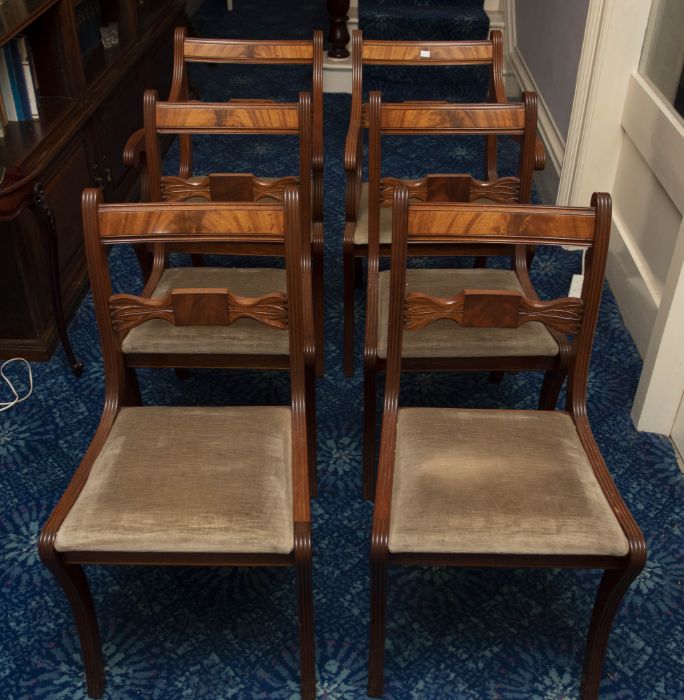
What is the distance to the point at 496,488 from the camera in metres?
1.45

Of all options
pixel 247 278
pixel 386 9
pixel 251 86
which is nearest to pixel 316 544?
pixel 247 278

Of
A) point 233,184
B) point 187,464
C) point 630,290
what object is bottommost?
point 630,290

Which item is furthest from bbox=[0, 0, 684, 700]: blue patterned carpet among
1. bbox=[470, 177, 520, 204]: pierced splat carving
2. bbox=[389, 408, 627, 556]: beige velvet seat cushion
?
bbox=[470, 177, 520, 204]: pierced splat carving

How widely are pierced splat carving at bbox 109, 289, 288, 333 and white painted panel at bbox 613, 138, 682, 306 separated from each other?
131cm

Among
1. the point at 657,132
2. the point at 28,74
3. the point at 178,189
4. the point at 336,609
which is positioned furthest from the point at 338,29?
the point at 336,609

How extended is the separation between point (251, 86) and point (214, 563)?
3476 mm

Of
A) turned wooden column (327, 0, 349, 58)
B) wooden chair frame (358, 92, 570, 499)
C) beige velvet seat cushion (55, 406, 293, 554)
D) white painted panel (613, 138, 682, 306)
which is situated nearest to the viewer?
beige velvet seat cushion (55, 406, 293, 554)

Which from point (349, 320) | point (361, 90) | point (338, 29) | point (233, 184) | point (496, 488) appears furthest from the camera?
point (338, 29)

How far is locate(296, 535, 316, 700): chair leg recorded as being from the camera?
1.40 metres

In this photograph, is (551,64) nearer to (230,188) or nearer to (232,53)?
(232,53)

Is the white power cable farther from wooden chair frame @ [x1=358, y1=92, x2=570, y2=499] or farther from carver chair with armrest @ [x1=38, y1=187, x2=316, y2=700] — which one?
wooden chair frame @ [x1=358, y1=92, x2=570, y2=499]

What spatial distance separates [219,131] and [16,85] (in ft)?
2.88

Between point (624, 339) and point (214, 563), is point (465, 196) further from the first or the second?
point (214, 563)

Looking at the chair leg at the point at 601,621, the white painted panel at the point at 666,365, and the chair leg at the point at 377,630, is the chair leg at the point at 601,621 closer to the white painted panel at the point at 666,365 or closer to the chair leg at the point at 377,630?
the chair leg at the point at 377,630
